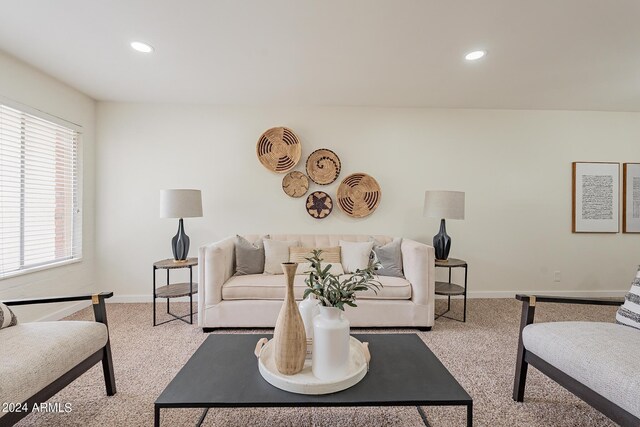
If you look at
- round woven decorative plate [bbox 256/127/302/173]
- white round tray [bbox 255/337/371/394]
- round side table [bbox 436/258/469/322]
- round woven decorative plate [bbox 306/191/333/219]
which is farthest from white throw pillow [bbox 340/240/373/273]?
white round tray [bbox 255/337/371/394]

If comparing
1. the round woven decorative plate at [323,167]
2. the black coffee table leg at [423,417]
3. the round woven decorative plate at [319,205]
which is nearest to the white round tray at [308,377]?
the black coffee table leg at [423,417]

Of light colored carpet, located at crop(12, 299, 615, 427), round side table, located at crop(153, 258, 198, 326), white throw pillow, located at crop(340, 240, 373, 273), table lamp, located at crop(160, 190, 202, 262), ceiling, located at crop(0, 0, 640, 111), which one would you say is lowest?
light colored carpet, located at crop(12, 299, 615, 427)

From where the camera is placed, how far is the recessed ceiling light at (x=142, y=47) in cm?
231

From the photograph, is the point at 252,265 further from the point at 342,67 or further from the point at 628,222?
the point at 628,222

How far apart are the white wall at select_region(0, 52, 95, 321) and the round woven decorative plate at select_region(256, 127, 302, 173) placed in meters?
1.92

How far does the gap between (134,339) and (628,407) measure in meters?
3.16

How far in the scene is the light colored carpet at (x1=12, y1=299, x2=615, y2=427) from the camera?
1.62 meters

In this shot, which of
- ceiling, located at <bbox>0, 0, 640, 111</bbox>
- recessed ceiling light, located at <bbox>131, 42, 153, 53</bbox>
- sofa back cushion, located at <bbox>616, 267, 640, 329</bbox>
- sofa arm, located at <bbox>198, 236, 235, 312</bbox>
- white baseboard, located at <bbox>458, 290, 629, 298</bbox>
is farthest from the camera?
white baseboard, located at <bbox>458, 290, 629, 298</bbox>

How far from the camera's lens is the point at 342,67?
8.82ft

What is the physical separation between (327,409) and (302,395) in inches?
24.9

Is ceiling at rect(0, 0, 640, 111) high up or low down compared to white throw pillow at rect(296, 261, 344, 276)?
up

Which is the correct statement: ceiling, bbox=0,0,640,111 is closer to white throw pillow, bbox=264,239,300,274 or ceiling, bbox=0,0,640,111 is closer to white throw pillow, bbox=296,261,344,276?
white throw pillow, bbox=264,239,300,274

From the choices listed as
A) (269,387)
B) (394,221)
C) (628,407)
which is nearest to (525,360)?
(628,407)

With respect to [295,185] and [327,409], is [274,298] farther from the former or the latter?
[295,185]
